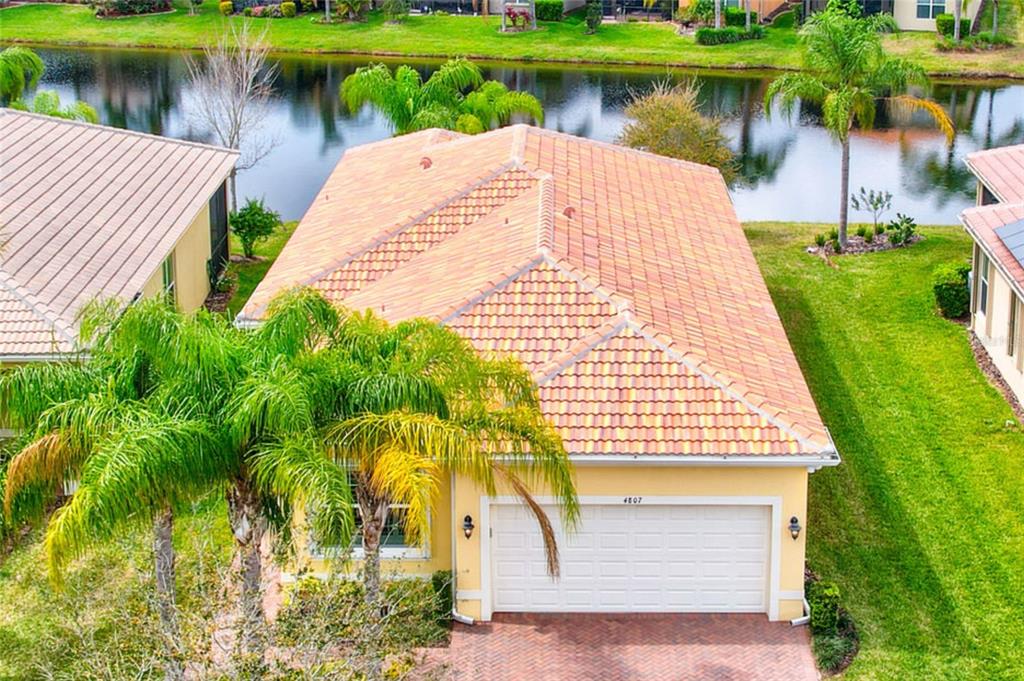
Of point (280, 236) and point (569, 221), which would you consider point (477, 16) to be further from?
point (569, 221)

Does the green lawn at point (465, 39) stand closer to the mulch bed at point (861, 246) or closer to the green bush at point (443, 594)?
the mulch bed at point (861, 246)

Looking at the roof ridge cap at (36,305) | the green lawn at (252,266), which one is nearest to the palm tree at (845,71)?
the green lawn at (252,266)

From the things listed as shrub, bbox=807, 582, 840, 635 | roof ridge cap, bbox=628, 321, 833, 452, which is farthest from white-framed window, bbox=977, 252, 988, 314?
shrub, bbox=807, 582, 840, 635

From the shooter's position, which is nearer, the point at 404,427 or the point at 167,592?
the point at 404,427

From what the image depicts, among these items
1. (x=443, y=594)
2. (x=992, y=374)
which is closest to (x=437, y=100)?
(x=992, y=374)

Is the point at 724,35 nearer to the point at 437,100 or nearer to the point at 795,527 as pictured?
the point at 437,100

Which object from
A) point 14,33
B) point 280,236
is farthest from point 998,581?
point 14,33

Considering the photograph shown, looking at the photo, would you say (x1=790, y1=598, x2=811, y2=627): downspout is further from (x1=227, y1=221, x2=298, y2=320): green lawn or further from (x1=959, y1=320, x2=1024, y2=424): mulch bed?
(x1=227, y1=221, x2=298, y2=320): green lawn
